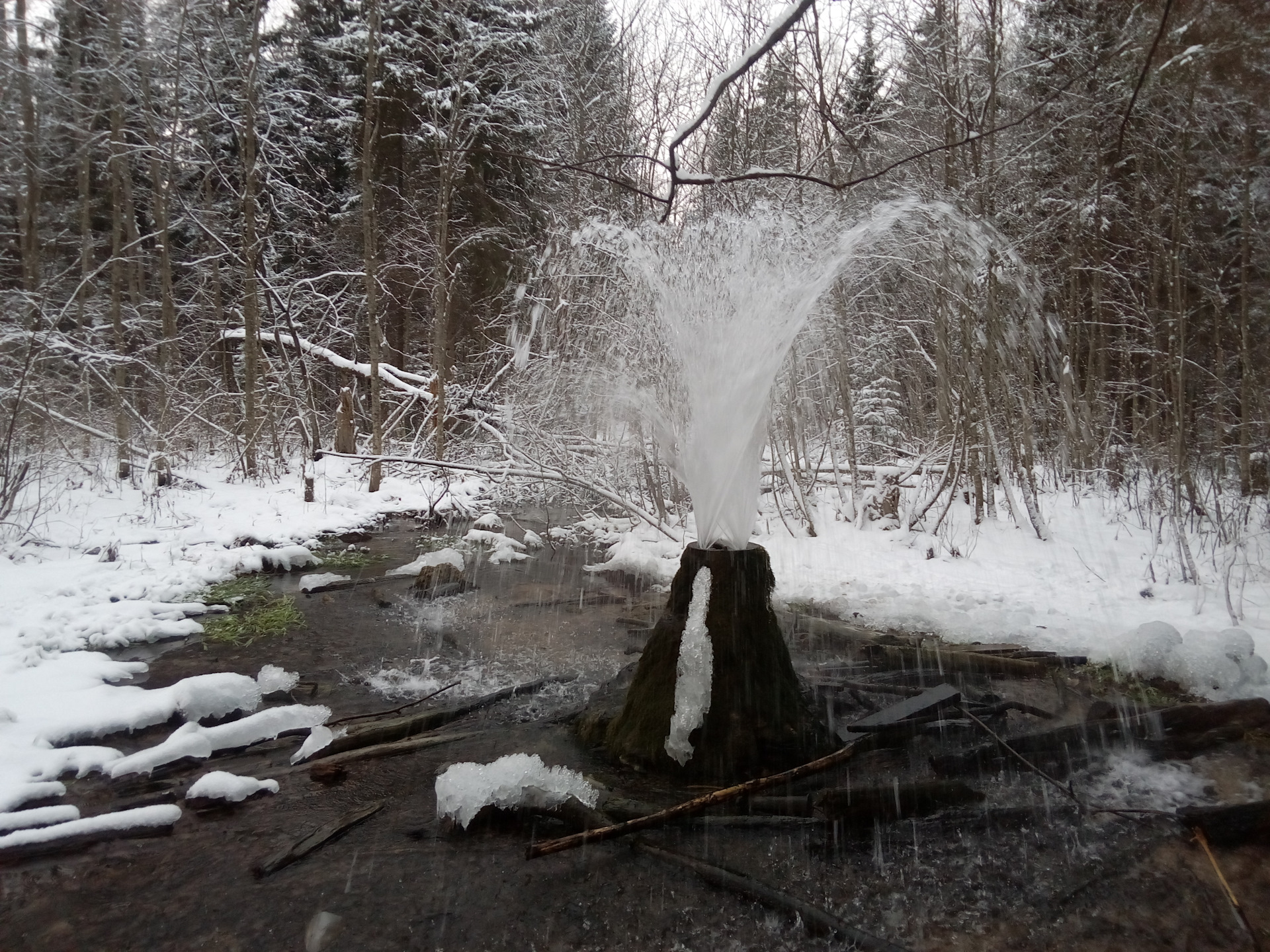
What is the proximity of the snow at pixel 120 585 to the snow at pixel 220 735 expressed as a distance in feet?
0.29

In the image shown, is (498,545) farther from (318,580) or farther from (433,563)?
(318,580)

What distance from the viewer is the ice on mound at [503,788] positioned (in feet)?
10.2

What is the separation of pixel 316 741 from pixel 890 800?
10.1 ft

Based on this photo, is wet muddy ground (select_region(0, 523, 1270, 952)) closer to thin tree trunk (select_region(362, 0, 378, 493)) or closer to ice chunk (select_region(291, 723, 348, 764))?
ice chunk (select_region(291, 723, 348, 764))

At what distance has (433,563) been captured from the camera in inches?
320

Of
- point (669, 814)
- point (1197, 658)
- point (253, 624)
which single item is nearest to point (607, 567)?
point (253, 624)

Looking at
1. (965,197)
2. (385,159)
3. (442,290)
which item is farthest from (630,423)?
(385,159)

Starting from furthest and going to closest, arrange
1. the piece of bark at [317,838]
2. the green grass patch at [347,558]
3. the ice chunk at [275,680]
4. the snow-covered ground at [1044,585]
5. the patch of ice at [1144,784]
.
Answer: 1. the green grass patch at [347,558]
2. the ice chunk at [275,680]
3. the snow-covered ground at [1044,585]
4. the patch of ice at [1144,784]
5. the piece of bark at [317,838]

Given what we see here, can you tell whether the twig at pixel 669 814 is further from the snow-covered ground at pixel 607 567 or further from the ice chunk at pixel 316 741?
the snow-covered ground at pixel 607 567

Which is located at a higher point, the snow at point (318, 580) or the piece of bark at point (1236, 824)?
the snow at point (318, 580)

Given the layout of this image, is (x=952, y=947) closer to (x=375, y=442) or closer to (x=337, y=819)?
(x=337, y=819)

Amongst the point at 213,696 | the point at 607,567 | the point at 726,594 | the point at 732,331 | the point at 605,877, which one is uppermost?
the point at 732,331

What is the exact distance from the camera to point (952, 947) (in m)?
2.41

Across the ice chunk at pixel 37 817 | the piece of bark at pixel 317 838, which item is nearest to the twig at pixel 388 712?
the piece of bark at pixel 317 838
